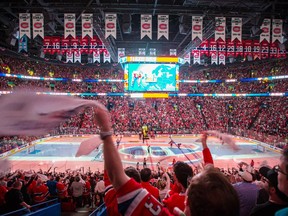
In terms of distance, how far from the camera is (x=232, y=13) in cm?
1958

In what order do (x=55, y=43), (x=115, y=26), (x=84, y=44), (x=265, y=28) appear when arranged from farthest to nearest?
(x=84, y=44), (x=55, y=43), (x=265, y=28), (x=115, y=26)

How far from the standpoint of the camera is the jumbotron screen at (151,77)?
32688 millimetres

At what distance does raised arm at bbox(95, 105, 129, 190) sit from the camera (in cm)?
173

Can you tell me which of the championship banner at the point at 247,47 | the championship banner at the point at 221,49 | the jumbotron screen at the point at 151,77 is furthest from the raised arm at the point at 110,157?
the jumbotron screen at the point at 151,77

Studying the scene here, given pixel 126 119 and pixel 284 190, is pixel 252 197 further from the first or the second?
pixel 126 119

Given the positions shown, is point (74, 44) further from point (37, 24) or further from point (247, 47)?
point (247, 47)

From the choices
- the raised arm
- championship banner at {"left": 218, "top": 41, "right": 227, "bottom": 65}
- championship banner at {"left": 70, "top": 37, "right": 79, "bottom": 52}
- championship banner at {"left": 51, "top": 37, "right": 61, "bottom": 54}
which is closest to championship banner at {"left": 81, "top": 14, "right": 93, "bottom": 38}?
championship banner at {"left": 70, "top": 37, "right": 79, "bottom": 52}

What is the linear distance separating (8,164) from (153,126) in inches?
1707

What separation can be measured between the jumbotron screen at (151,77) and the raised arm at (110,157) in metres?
31.1

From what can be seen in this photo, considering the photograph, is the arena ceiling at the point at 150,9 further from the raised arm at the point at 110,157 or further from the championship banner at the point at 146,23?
the raised arm at the point at 110,157

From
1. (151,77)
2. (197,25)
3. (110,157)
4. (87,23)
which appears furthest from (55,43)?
(110,157)

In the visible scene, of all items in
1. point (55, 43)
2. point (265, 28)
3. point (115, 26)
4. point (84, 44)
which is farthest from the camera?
point (84, 44)

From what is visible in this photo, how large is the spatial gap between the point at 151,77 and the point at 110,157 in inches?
1243

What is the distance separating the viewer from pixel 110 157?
5.73 feet
